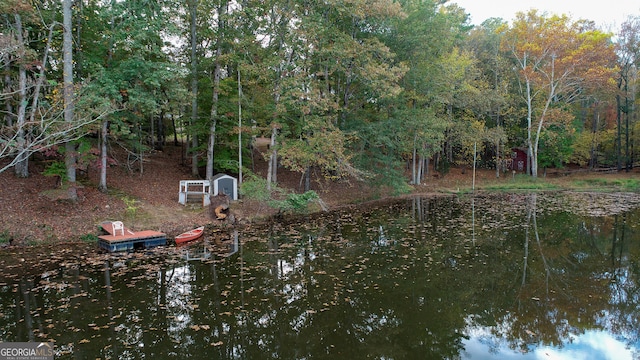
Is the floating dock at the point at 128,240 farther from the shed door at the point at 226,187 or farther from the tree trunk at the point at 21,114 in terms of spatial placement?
the shed door at the point at 226,187

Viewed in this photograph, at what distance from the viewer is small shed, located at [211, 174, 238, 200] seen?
16719mm

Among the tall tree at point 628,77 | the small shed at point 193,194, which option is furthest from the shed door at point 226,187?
the tall tree at point 628,77

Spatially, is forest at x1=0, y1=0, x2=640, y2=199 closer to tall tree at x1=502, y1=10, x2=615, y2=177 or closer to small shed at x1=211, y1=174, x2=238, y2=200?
tall tree at x1=502, y1=10, x2=615, y2=177

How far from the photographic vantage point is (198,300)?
7.42m

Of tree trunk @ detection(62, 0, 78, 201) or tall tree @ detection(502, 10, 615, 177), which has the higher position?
tall tree @ detection(502, 10, 615, 177)

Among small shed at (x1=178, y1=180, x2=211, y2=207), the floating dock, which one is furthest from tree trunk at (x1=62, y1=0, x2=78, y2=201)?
small shed at (x1=178, y1=180, x2=211, y2=207)

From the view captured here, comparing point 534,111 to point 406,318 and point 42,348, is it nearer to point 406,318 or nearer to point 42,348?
point 406,318

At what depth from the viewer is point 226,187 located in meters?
17.0

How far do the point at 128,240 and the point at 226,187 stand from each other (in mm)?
5952

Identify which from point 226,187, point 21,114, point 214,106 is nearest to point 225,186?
point 226,187

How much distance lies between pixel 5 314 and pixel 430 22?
23447mm

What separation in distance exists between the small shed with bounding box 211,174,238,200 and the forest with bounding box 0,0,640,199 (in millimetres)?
1121

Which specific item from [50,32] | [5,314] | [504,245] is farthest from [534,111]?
[5,314]

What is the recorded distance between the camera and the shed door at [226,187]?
55.3 ft
